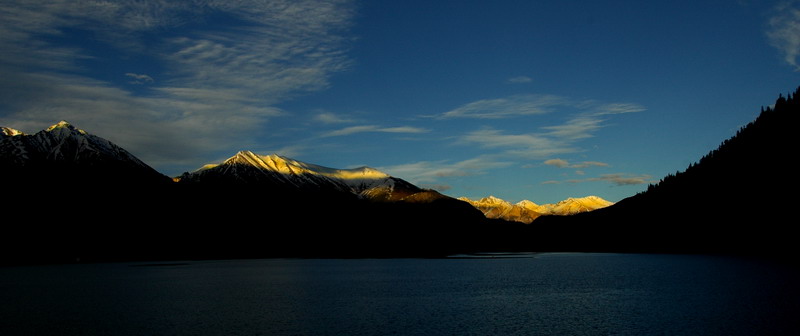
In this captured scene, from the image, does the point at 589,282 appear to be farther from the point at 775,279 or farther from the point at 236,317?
the point at 236,317

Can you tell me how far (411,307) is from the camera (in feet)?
311

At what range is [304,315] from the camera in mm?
85750

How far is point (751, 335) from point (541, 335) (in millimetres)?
21477

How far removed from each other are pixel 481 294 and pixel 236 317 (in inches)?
1901

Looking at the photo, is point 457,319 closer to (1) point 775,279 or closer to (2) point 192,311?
(2) point 192,311

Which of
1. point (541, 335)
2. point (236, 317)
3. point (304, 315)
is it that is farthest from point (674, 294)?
point (236, 317)

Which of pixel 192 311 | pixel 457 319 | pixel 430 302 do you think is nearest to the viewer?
pixel 457 319

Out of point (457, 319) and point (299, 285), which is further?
point (299, 285)

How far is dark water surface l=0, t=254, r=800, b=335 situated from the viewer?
72812 mm

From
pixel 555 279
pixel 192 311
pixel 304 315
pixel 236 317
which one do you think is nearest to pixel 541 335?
pixel 304 315

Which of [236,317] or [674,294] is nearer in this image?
[236,317]

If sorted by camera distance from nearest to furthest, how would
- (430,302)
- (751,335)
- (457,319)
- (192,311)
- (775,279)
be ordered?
(751,335)
(457,319)
(192,311)
(430,302)
(775,279)

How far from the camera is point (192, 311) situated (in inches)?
3551

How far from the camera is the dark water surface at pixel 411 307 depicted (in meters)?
72.8
